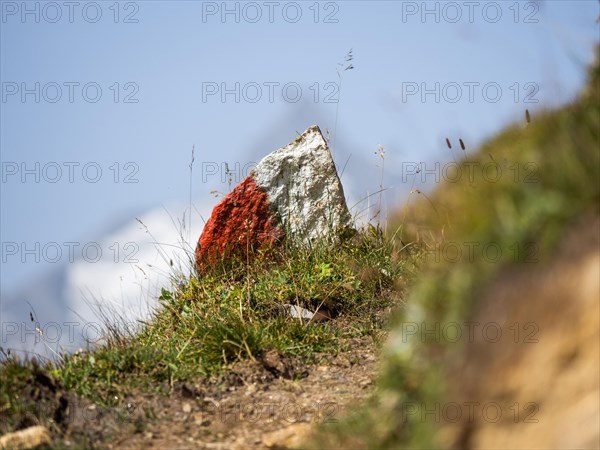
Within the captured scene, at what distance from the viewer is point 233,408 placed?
202 inches

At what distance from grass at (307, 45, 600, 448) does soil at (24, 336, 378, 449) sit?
4.01 ft

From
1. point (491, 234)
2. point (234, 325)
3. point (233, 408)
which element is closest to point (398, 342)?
point (491, 234)

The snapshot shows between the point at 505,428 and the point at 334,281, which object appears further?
the point at 334,281

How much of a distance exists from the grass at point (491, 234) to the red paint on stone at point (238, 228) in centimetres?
435

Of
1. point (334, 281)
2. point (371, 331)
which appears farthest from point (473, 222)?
point (334, 281)

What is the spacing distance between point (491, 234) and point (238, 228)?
5.02 metres

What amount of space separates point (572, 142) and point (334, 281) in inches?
160

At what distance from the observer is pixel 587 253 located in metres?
2.83

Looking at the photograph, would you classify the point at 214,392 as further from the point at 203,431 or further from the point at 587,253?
the point at 587,253

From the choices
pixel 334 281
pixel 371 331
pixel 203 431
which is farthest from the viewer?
pixel 334 281
